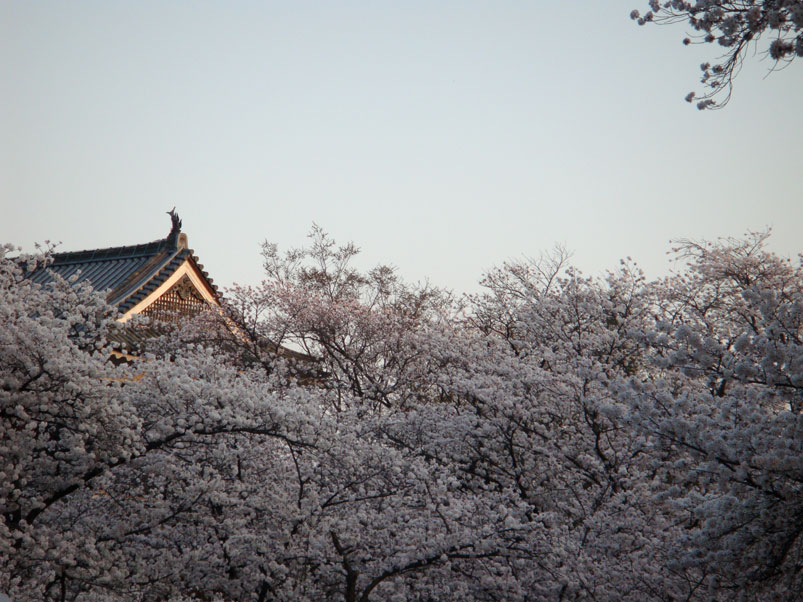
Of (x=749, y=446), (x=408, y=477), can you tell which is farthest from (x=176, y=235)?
(x=749, y=446)

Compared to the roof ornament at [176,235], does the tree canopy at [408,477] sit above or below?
below

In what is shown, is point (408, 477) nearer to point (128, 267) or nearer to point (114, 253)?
point (128, 267)

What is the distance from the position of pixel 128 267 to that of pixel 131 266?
13 cm

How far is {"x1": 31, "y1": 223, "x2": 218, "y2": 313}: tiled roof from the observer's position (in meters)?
18.2

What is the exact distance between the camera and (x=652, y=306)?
1394 cm

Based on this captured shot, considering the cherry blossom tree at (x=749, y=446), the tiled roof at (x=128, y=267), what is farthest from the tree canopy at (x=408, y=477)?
the tiled roof at (x=128, y=267)

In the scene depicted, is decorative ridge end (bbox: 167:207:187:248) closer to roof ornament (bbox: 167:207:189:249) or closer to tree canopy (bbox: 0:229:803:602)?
roof ornament (bbox: 167:207:189:249)

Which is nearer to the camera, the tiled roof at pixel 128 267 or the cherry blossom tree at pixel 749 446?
the cherry blossom tree at pixel 749 446

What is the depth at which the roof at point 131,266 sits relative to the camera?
18.3 metres

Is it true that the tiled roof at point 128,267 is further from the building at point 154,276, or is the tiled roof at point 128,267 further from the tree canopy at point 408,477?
the tree canopy at point 408,477

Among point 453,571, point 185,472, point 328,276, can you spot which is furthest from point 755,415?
point 328,276

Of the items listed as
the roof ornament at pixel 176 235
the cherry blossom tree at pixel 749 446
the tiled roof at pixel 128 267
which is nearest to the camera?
the cherry blossom tree at pixel 749 446

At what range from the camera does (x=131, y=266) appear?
19953mm

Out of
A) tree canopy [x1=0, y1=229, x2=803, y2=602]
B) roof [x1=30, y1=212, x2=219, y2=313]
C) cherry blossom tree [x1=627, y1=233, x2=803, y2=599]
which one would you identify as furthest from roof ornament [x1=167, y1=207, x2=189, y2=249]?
cherry blossom tree [x1=627, y1=233, x2=803, y2=599]
